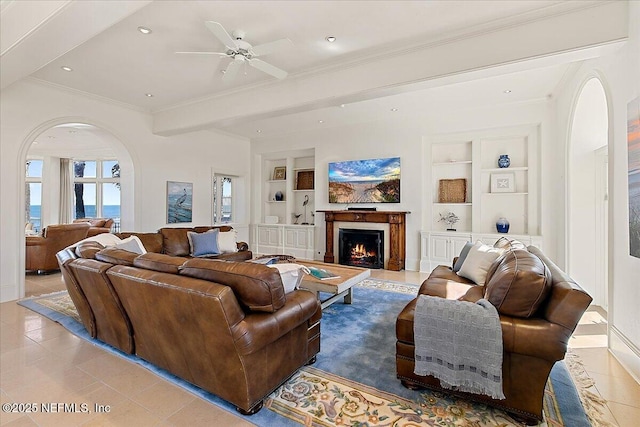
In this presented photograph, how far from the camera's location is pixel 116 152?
228 inches

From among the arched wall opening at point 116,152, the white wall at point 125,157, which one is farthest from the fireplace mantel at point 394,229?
the arched wall opening at point 116,152

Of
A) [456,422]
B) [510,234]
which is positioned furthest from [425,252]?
[456,422]

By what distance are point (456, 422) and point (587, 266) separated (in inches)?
136

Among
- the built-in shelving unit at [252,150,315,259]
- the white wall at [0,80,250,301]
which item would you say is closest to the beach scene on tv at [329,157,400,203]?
the built-in shelving unit at [252,150,315,259]

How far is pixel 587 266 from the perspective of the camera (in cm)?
400

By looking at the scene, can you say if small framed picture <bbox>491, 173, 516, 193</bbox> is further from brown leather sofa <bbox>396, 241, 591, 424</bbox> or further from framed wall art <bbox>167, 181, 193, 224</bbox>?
framed wall art <bbox>167, 181, 193, 224</bbox>

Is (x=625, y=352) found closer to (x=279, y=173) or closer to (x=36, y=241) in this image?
(x=279, y=173)

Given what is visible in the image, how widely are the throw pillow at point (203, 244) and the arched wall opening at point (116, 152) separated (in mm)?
1316

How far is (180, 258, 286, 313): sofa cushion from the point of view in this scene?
1.87 metres

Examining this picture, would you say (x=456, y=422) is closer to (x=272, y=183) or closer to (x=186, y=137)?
(x=186, y=137)

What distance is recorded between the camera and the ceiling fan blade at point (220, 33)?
8.27 ft

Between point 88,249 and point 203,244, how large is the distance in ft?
8.11

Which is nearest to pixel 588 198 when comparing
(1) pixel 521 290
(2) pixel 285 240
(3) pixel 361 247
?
(1) pixel 521 290

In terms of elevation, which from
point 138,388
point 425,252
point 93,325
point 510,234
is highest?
point 510,234
